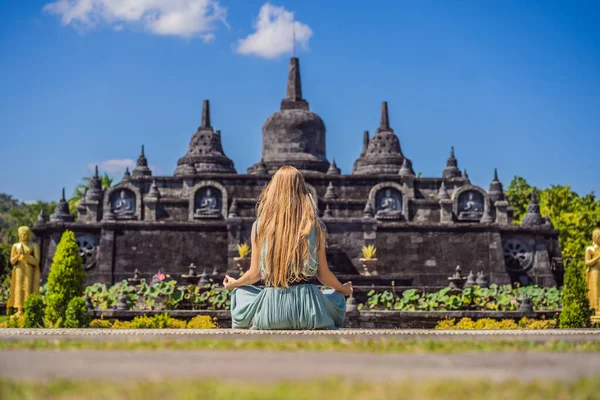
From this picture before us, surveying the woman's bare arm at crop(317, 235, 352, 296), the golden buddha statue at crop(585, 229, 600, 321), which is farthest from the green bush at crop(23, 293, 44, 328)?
the golden buddha statue at crop(585, 229, 600, 321)

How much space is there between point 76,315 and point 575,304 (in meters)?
8.90

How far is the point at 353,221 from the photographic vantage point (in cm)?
3023

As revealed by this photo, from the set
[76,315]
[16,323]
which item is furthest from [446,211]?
[16,323]

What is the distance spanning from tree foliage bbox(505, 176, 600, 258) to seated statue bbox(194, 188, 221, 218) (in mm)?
19287

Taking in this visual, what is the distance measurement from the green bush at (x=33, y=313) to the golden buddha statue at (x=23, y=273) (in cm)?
246

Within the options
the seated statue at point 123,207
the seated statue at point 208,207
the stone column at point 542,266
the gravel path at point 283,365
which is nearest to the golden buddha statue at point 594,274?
the gravel path at point 283,365

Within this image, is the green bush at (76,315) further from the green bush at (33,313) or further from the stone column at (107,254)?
the stone column at (107,254)

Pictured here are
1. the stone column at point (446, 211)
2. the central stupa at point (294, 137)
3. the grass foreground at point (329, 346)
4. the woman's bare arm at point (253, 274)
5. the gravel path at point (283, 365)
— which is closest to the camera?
the gravel path at point (283, 365)

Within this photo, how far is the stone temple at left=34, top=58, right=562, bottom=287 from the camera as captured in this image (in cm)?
3072

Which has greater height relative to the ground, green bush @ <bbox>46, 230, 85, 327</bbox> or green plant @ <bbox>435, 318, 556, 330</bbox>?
green bush @ <bbox>46, 230, 85, 327</bbox>

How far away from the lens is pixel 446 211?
1278 inches

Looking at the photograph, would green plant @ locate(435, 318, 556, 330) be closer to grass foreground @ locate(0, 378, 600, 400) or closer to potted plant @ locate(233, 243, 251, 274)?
potted plant @ locate(233, 243, 251, 274)

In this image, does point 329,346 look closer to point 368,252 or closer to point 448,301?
point 448,301

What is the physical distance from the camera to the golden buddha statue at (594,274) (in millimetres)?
16453
